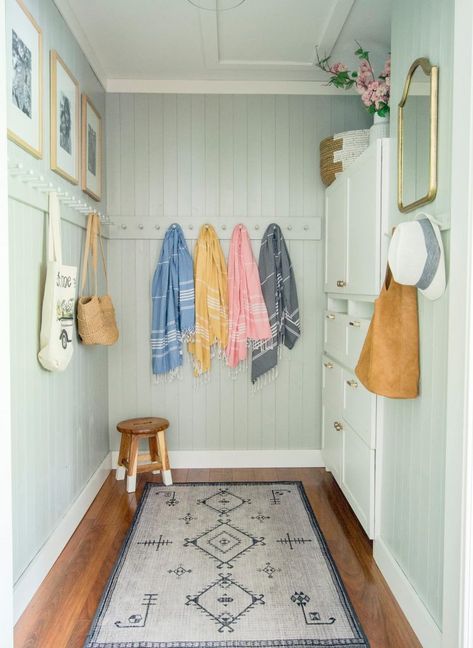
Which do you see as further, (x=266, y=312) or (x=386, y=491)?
(x=266, y=312)

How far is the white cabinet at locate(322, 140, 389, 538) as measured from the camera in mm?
2213

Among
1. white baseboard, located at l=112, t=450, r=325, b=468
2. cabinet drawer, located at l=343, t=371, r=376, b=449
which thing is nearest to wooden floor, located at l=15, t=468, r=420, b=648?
white baseboard, located at l=112, t=450, r=325, b=468

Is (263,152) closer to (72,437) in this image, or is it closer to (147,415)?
(147,415)

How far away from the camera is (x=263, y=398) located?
3.43 metres

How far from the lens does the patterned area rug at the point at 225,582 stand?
5.77ft

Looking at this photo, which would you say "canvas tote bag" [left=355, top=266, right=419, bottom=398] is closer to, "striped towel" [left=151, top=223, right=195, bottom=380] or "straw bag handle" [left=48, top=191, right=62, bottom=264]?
"straw bag handle" [left=48, top=191, right=62, bottom=264]

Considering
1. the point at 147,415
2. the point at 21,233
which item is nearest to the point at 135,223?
the point at 147,415

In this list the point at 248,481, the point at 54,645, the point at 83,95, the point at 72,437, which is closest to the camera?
the point at 54,645

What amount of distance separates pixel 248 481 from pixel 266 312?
1030mm

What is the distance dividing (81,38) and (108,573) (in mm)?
2536

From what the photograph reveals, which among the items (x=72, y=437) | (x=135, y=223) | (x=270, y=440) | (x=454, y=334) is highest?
(x=135, y=223)

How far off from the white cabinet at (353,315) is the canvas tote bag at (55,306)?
4.20 feet

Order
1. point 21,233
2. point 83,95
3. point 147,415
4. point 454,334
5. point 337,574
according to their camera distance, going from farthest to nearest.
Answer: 1. point 147,415
2. point 83,95
3. point 337,574
4. point 21,233
5. point 454,334

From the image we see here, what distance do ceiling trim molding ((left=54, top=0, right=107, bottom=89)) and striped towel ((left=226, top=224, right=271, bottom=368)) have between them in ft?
3.96
